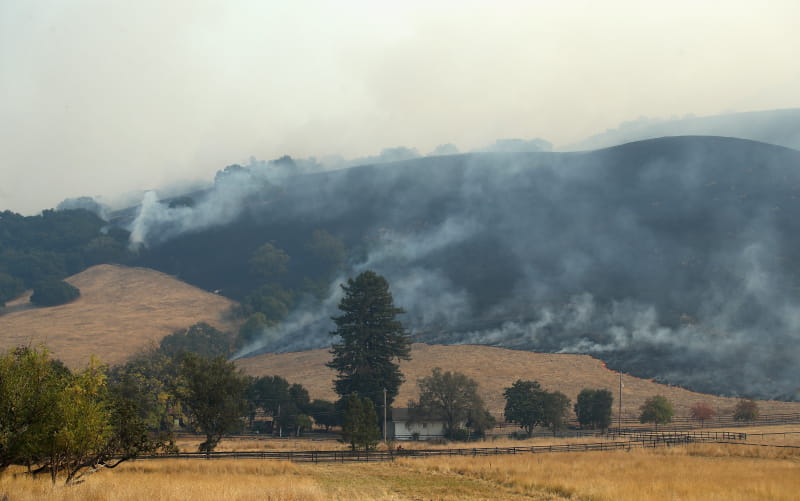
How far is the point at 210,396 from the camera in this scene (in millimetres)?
58719

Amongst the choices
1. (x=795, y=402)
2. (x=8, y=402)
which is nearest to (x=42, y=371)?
(x=8, y=402)

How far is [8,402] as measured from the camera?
24562 millimetres

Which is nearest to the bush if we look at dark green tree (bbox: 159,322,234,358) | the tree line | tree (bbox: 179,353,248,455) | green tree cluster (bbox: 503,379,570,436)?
dark green tree (bbox: 159,322,234,358)

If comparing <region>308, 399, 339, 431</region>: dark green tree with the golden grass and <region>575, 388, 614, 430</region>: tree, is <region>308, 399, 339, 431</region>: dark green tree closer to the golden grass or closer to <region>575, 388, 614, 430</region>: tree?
<region>575, 388, 614, 430</region>: tree

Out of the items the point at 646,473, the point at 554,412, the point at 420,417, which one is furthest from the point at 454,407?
the point at 646,473

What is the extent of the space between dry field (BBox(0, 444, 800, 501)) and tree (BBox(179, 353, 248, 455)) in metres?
10.1

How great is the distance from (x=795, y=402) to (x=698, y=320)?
1558 inches

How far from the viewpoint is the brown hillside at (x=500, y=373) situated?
111625 millimetres

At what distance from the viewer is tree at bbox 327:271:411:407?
91125mm

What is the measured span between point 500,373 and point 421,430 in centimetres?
4352

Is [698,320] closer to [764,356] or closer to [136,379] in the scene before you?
[764,356]

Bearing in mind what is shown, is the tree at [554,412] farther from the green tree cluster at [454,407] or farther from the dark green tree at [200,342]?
the dark green tree at [200,342]

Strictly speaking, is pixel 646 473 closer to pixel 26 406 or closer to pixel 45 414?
pixel 45 414

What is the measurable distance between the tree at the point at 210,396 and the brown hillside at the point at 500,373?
172 feet
